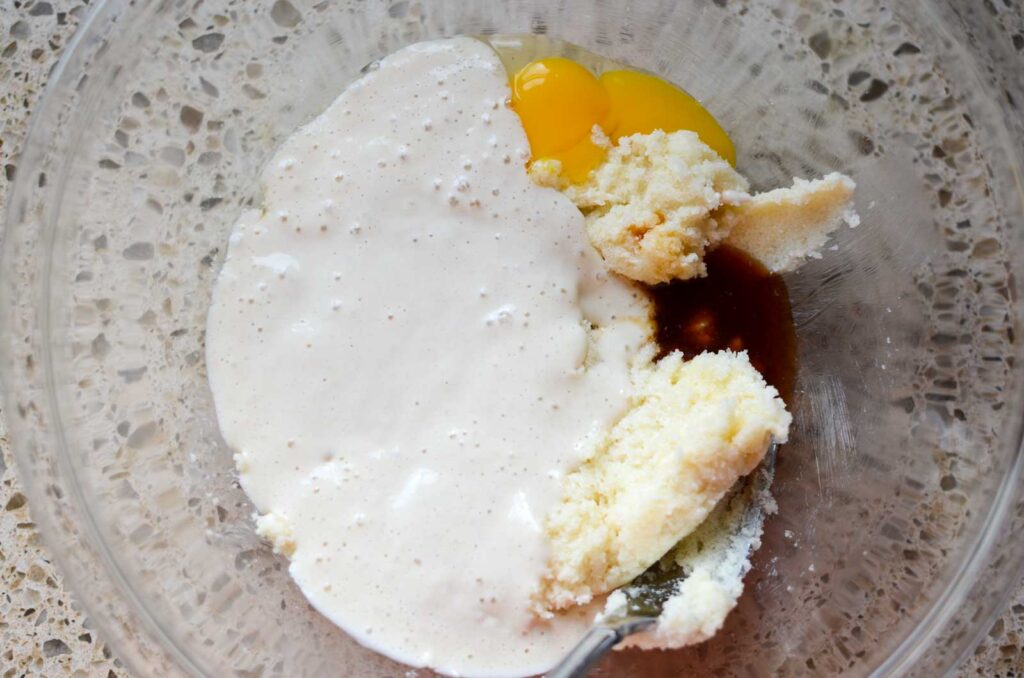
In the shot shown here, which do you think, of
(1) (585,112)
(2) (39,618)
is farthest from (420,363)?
(2) (39,618)

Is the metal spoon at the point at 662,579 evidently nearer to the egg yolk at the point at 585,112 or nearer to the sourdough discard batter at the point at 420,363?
the sourdough discard batter at the point at 420,363

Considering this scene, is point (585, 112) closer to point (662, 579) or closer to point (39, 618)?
point (662, 579)

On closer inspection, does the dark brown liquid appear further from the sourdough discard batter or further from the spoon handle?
the spoon handle

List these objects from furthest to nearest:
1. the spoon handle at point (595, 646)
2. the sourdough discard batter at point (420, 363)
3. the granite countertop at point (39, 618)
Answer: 1. the granite countertop at point (39, 618)
2. the sourdough discard batter at point (420, 363)
3. the spoon handle at point (595, 646)

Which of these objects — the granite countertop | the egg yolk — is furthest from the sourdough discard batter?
the granite countertop

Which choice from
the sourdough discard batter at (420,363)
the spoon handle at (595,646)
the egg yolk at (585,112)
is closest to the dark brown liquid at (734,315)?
the sourdough discard batter at (420,363)

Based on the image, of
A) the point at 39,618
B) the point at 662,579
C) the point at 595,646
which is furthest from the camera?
the point at 39,618
